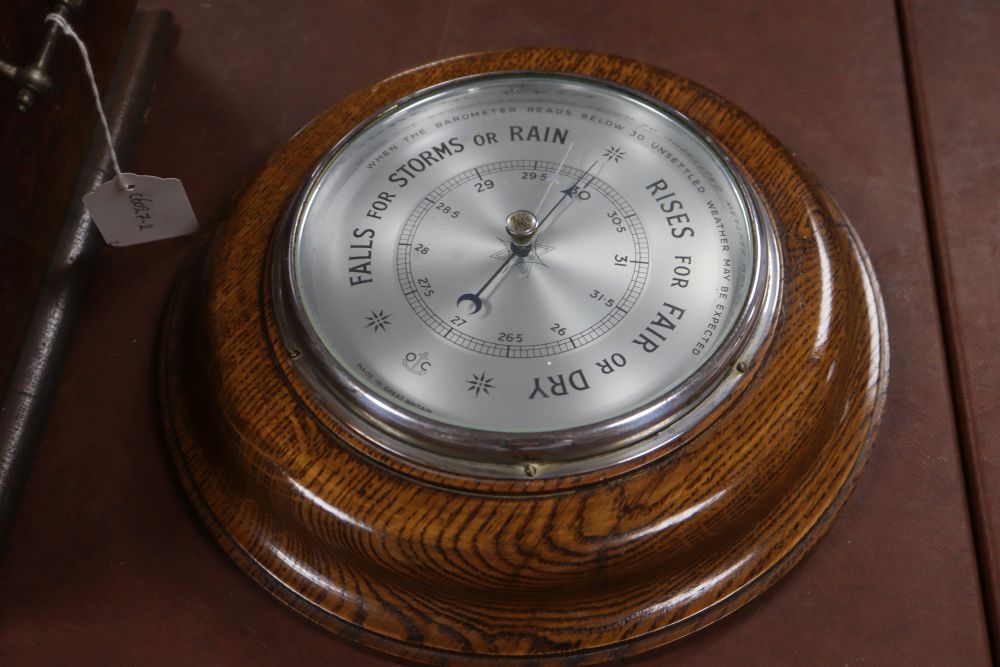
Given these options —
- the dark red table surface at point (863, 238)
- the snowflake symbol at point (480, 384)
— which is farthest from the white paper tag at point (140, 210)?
the snowflake symbol at point (480, 384)

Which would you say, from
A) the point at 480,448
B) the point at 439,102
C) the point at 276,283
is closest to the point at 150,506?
the point at 276,283

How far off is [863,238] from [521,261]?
0.47m

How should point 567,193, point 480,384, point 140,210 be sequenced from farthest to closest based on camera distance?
point 140,210, point 567,193, point 480,384

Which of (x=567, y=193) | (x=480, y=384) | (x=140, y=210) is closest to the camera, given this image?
(x=480, y=384)

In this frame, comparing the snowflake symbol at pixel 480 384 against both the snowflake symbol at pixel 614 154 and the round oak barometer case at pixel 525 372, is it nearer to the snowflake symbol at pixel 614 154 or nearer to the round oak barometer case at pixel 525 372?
the round oak barometer case at pixel 525 372

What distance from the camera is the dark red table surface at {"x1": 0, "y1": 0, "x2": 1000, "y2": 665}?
1.20 m

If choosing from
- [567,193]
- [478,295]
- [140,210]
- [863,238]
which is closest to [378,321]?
[478,295]

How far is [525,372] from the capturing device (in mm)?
1124

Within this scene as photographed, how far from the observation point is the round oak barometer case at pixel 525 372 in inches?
43.1

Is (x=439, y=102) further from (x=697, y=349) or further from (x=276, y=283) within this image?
(x=697, y=349)

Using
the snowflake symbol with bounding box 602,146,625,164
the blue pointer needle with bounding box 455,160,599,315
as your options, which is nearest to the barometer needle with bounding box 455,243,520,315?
the blue pointer needle with bounding box 455,160,599,315

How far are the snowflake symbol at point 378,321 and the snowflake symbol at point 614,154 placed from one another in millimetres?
307

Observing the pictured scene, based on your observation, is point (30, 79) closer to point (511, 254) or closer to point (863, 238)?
point (511, 254)

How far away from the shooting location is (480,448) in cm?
108
